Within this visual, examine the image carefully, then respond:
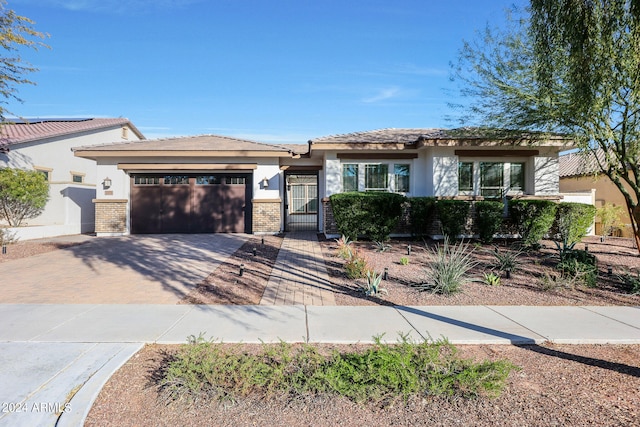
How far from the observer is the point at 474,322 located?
212 inches

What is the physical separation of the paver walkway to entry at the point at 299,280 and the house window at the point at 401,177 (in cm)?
478

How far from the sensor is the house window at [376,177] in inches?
588

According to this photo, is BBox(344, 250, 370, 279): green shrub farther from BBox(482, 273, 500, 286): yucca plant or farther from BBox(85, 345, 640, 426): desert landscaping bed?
BBox(85, 345, 640, 426): desert landscaping bed

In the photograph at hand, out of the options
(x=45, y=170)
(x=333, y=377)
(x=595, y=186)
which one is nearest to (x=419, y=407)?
(x=333, y=377)

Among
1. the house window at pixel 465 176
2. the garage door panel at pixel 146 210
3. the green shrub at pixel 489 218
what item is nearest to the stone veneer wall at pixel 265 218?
the garage door panel at pixel 146 210

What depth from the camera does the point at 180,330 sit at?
4973 millimetres

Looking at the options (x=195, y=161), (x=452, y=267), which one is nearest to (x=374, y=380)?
(x=452, y=267)

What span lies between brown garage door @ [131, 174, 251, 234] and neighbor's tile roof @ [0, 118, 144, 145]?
17.1 feet

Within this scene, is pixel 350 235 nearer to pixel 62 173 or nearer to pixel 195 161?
pixel 195 161

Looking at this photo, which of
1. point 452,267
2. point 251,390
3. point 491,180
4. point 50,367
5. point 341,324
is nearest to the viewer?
point 251,390

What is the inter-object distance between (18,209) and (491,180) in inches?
759

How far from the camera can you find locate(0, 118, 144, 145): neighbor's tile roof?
56.0 feet

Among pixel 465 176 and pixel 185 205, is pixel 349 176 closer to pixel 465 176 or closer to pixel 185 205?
pixel 465 176

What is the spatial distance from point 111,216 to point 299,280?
1205cm
